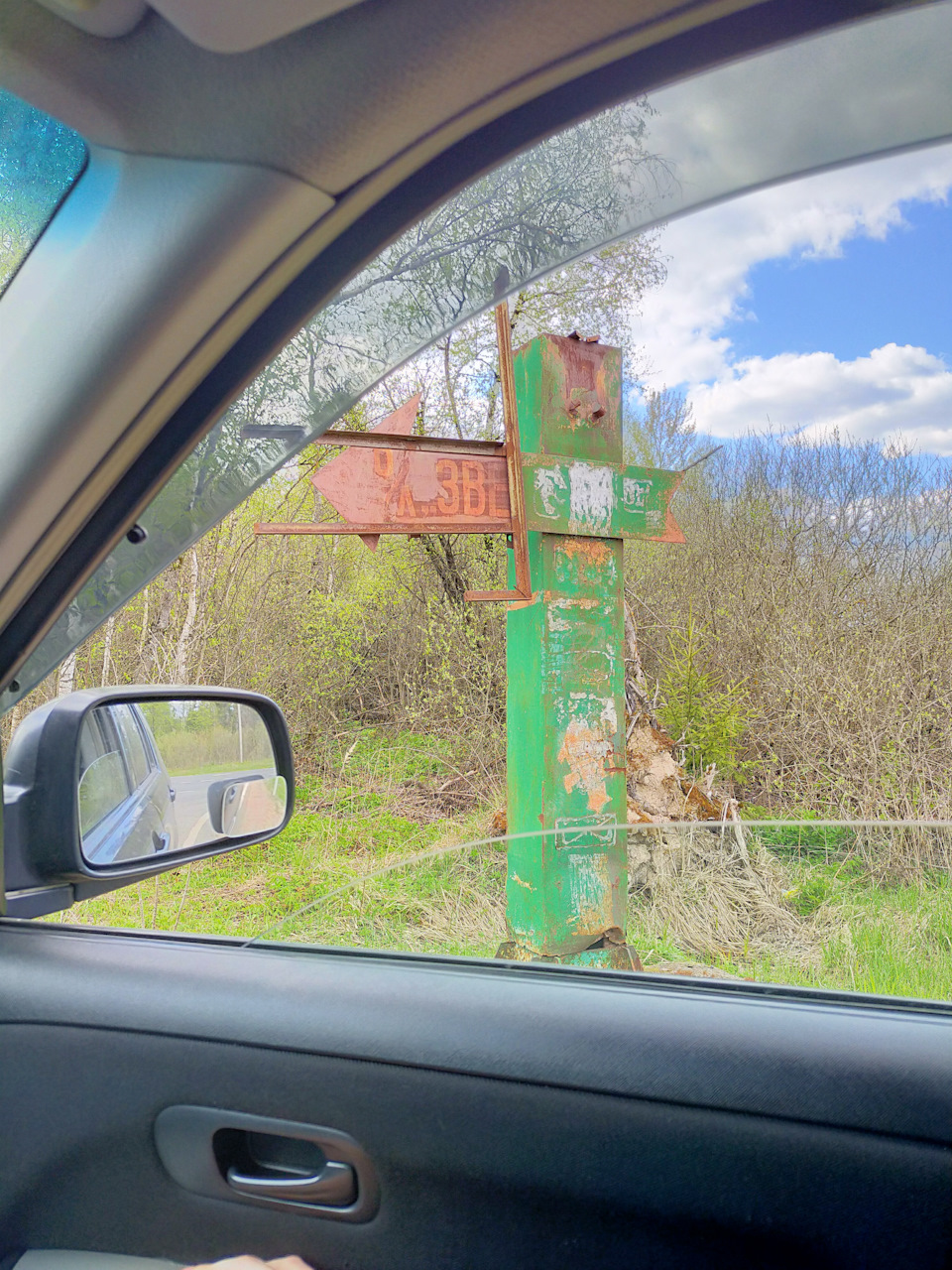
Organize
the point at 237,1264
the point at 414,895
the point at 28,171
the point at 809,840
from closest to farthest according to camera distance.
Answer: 1. the point at 28,171
2. the point at 237,1264
3. the point at 809,840
4. the point at 414,895

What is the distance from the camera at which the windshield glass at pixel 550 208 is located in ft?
2.53

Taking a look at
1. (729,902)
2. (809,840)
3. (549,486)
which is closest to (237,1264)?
(729,902)

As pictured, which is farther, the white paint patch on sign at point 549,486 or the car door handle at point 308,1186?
the white paint patch on sign at point 549,486

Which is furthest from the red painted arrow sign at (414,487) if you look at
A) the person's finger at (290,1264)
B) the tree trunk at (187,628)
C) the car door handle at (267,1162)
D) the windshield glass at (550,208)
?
the person's finger at (290,1264)

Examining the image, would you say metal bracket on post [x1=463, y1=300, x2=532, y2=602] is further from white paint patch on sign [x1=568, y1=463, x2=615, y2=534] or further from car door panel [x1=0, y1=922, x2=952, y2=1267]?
car door panel [x1=0, y1=922, x2=952, y2=1267]

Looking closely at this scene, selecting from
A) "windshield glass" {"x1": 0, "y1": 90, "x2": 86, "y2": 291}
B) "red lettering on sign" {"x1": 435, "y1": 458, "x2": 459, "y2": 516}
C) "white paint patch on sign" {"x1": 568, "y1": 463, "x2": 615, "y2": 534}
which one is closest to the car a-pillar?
"white paint patch on sign" {"x1": 568, "y1": 463, "x2": 615, "y2": 534}

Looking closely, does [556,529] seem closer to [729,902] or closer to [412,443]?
[412,443]

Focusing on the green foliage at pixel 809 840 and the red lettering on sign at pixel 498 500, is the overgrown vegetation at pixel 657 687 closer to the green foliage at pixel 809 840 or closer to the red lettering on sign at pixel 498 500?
the green foliage at pixel 809 840

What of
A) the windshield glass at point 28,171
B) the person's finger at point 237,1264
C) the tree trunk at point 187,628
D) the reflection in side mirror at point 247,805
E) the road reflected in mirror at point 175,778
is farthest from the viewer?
the tree trunk at point 187,628

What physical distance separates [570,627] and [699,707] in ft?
1.67

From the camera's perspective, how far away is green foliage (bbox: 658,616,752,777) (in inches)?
91.8

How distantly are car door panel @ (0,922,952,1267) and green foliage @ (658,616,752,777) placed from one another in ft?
4.38

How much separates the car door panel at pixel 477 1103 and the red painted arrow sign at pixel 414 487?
5.09ft

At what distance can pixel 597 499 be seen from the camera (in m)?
2.81
